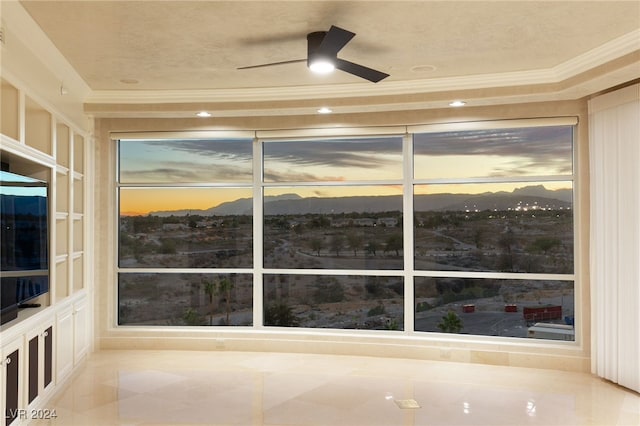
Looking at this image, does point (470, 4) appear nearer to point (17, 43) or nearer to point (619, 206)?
point (619, 206)

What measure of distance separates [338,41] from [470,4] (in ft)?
2.90

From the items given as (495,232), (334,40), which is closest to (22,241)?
(334,40)

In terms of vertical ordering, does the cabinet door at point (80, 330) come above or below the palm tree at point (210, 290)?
below

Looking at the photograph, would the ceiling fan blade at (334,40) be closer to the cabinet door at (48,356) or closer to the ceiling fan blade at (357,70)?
the ceiling fan blade at (357,70)

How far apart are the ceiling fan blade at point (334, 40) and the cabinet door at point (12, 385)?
2846 millimetres

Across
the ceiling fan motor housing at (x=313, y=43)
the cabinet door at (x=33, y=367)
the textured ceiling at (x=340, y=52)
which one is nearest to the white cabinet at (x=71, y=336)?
the cabinet door at (x=33, y=367)

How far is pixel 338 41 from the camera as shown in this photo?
10.8 feet

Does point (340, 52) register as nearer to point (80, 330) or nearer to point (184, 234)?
point (184, 234)

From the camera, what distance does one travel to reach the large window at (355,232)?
17.6ft

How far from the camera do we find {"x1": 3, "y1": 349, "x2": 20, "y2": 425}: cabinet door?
10.6ft

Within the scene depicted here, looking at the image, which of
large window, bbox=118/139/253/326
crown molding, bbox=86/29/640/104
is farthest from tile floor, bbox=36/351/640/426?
crown molding, bbox=86/29/640/104

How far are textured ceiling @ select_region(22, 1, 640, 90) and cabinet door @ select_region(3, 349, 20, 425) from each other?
227cm

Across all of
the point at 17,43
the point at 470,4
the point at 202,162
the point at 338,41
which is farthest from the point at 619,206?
the point at 17,43

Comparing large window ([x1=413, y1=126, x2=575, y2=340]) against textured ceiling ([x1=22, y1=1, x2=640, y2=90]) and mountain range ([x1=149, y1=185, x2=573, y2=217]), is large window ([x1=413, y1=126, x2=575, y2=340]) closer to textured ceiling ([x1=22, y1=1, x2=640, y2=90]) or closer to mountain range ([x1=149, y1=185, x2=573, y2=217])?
mountain range ([x1=149, y1=185, x2=573, y2=217])
